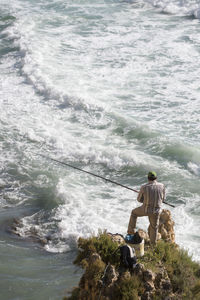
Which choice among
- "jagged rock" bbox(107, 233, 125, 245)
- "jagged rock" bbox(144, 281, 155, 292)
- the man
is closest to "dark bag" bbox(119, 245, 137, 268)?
"jagged rock" bbox(144, 281, 155, 292)

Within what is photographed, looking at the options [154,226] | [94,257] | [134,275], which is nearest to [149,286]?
[134,275]

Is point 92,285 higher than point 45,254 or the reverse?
higher

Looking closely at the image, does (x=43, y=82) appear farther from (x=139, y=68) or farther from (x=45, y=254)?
(x=45, y=254)

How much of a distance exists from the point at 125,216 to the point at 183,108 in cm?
815

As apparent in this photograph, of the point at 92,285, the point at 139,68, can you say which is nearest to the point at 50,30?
the point at 139,68

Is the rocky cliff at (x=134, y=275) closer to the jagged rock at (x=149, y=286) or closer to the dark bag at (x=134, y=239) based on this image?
the jagged rock at (x=149, y=286)

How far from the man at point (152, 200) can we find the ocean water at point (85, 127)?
3.13 ft

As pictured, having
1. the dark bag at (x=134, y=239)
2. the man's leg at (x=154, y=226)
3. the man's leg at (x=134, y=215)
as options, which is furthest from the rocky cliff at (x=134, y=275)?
the man's leg at (x=134, y=215)

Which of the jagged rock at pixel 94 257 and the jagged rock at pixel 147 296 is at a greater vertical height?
the jagged rock at pixel 94 257

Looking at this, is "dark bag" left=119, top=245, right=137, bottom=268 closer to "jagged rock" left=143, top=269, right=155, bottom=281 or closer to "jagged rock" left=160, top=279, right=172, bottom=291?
"jagged rock" left=143, top=269, right=155, bottom=281

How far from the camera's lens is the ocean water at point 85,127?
1109cm

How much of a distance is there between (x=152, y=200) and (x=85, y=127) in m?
9.56

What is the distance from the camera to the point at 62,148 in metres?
16.3

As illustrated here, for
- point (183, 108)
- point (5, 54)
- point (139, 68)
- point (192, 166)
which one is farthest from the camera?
point (5, 54)
